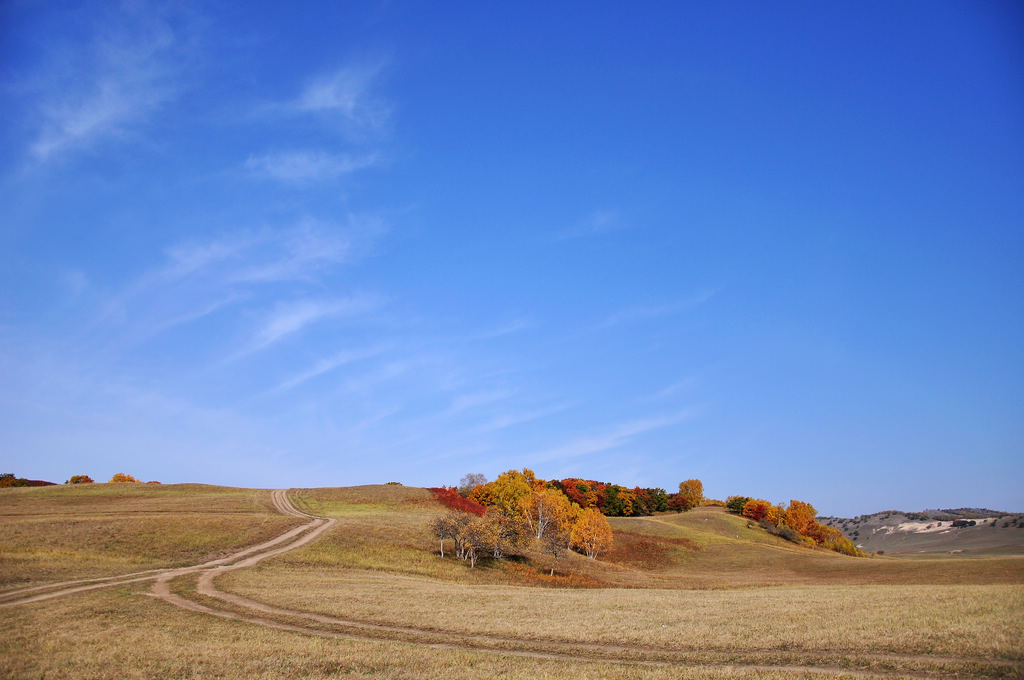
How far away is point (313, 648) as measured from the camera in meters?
25.0

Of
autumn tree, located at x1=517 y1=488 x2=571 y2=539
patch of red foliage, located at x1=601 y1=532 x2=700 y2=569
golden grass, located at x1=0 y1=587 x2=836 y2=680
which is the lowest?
patch of red foliage, located at x1=601 y1=532 x2=700 y2=569

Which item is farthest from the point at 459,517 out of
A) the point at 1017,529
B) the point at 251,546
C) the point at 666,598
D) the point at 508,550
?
the point at 1017,529

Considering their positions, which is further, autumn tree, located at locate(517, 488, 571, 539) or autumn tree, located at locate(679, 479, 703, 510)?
autumn tree, located at locate(679, 479, 703, 510)

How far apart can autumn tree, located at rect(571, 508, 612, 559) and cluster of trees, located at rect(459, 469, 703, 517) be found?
4546 centimetres

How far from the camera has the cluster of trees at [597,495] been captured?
5664 inches

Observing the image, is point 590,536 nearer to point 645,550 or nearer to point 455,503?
point 645,550

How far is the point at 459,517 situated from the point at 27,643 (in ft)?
162

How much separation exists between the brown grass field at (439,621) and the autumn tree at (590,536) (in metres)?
21.1

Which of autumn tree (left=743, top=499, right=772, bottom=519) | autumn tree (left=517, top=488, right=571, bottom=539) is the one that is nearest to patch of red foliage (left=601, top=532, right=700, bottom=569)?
autumn tree (left=517, top=488, right=571, bottom=539)

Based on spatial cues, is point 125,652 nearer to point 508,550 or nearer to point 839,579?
point 508,550

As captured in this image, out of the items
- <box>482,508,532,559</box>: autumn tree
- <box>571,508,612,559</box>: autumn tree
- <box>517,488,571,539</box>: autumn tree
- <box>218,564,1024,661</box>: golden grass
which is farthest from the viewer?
<box>571,508,612,559</box>: autumn tree

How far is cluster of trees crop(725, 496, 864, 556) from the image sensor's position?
12862 centimetres

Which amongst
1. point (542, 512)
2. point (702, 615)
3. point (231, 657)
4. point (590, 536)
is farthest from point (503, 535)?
point (231, 657)

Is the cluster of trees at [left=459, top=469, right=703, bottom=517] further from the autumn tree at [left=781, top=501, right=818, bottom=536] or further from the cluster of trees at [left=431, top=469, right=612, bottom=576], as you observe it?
the cluster of trees at [left=431, top=469, right=612, bottom=576]
